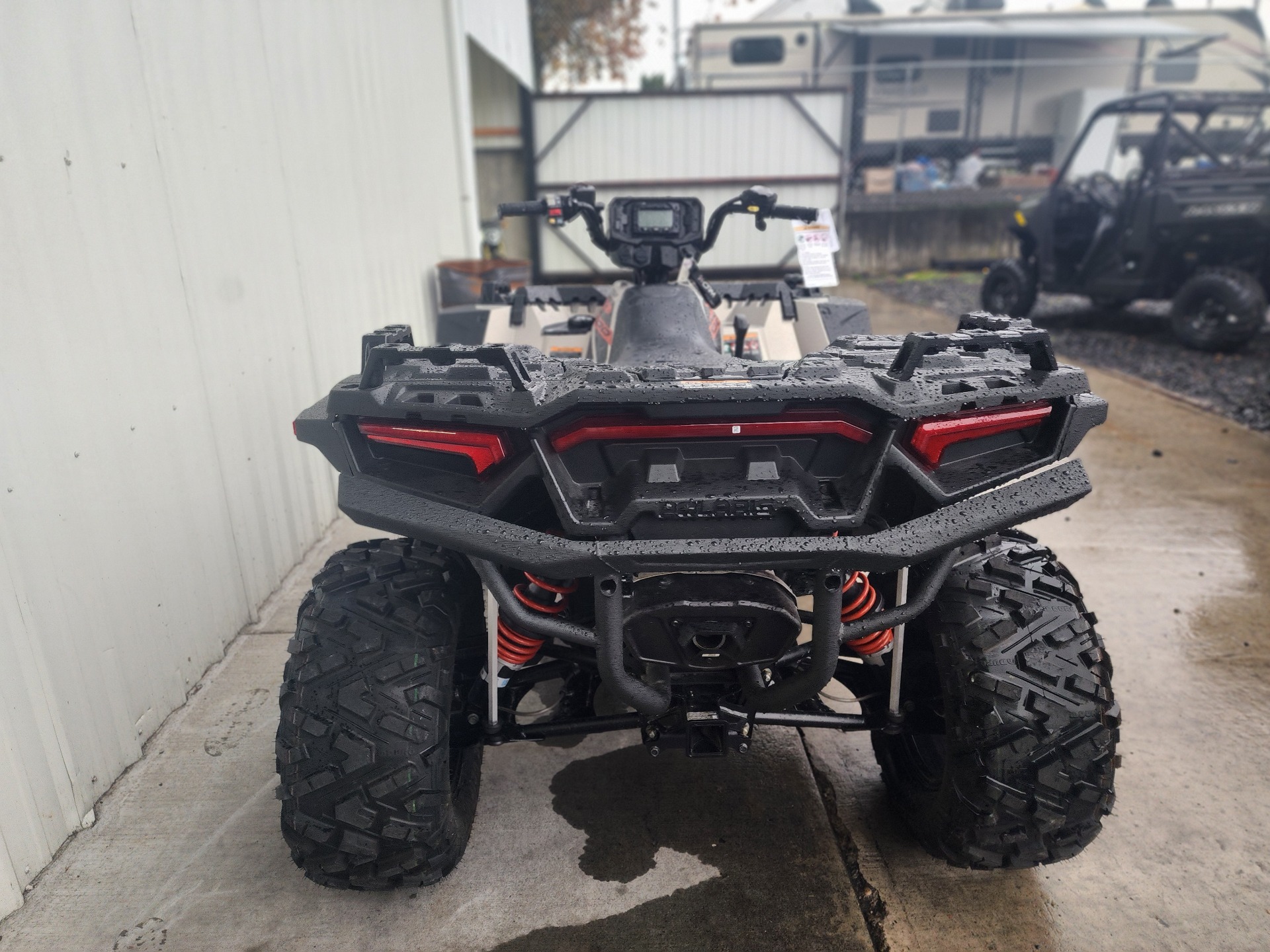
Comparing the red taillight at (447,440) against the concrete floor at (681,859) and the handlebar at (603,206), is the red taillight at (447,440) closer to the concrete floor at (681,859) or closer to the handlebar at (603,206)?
the concrete floor at (681,859)

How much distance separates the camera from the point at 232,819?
88.9 inches

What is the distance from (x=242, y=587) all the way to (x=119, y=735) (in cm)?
84

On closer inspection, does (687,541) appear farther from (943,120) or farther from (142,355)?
(943,120)

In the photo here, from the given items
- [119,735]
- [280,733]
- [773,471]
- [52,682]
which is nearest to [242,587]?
[119,735]

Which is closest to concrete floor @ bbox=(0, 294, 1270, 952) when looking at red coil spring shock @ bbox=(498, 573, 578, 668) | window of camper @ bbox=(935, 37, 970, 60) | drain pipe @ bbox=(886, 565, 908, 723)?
drain pipe @ bbox=(886, 565, 908, 723)

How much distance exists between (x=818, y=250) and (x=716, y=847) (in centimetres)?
231

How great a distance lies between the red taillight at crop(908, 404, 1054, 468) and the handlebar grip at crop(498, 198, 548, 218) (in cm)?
205

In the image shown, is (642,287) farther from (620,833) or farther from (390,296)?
(390,296)

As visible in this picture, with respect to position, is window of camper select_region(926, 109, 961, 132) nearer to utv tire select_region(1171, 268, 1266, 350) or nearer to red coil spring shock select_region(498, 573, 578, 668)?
utv tire select_region(1171, 268, 1266, 350)

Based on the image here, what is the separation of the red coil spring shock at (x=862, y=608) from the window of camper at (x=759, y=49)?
15317mm

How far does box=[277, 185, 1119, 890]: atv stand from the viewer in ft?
5.19

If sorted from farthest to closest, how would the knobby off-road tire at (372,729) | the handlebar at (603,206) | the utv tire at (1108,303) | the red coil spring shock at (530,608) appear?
the utv tire at (1108,303) → the handlebar at (603,206) → the red coil spring shock at (530,608) → the knobby off-road tire at (372,729)

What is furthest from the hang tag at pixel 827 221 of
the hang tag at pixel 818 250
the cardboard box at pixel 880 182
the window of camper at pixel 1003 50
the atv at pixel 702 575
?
the window of camper at pixel 1003 50

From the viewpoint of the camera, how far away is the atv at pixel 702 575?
62.2 inches
